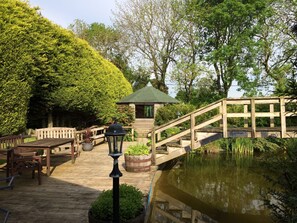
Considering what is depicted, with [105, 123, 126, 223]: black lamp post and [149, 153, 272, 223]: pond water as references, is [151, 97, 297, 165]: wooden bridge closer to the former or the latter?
[149, 153, 272, 223]: pond water

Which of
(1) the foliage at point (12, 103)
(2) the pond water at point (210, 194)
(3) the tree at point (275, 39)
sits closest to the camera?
(2) the pond water at point (210, 194)

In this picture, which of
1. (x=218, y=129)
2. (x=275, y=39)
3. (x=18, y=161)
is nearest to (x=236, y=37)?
(x=275, y=39)

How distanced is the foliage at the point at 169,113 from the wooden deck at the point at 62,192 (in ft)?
25.5

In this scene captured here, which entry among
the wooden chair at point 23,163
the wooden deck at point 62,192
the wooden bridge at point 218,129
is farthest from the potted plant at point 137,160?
the wooden chair at point 23,163

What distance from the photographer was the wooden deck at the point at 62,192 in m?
4.25

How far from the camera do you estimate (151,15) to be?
24.9 metres

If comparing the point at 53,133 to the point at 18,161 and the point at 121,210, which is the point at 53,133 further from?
the point at 121,210

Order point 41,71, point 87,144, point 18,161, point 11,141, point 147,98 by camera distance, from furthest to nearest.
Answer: point 147,98
point 87,144
point 41,71
point 11,141
point 18,161

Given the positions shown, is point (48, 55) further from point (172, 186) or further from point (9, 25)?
point (172, 186)

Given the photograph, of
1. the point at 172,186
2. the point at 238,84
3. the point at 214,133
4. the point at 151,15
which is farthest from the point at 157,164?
the point at 151,15

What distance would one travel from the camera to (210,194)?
22.3ft

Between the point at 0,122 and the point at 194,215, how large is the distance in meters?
6.27

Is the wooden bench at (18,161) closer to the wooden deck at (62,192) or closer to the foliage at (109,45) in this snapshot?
the wooden deck at (62,192)

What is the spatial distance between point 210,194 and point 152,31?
21.9 m
